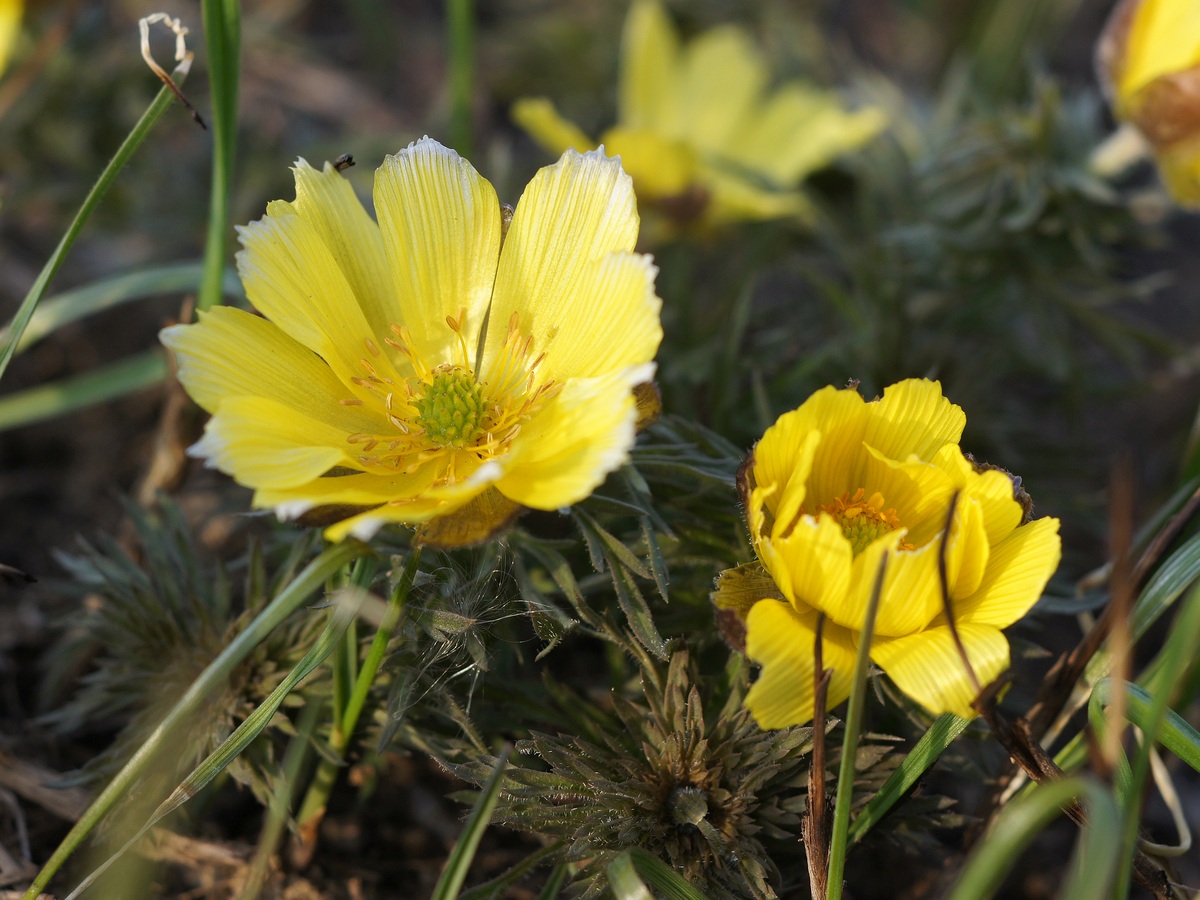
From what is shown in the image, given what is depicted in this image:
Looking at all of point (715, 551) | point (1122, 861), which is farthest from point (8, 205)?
point (1122, 861)

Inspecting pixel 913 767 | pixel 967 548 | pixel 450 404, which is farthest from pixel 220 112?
pixel 913 767

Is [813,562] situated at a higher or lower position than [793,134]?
higher

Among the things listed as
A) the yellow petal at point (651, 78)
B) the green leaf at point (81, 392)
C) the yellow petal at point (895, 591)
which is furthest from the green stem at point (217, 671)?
the yellow petal at point (651, 78)

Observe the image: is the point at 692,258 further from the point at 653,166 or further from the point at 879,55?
the point at 879,55

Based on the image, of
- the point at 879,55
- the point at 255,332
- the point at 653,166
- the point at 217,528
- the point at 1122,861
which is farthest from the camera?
the point at 879,55

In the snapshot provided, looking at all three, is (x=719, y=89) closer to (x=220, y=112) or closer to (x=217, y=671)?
(x=220, y=112)

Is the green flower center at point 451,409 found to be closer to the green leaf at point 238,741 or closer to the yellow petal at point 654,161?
the green leaf at point 238,741
